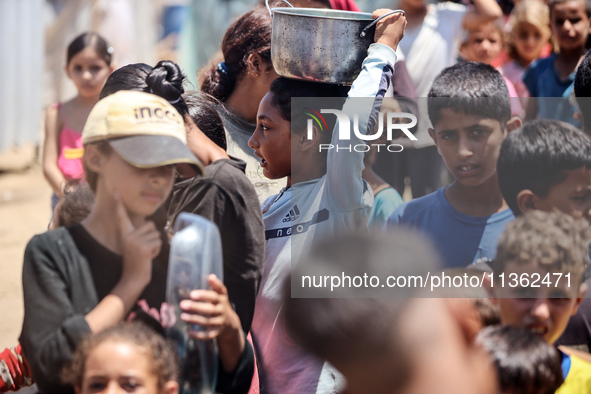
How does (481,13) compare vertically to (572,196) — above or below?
above

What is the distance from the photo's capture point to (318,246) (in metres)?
1.84

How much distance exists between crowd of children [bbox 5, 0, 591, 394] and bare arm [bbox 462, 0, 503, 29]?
2270 millimetres

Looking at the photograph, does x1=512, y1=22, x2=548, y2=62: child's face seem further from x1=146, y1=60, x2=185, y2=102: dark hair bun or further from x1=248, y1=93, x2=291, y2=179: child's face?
x1=146, y1=60, x2=185, y2=102: dark hair bun

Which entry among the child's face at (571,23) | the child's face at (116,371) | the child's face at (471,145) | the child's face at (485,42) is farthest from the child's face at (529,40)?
the child's face at (116,371)

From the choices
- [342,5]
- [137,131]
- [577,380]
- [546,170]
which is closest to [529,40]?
[342,5]

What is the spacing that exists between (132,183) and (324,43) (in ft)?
3.04

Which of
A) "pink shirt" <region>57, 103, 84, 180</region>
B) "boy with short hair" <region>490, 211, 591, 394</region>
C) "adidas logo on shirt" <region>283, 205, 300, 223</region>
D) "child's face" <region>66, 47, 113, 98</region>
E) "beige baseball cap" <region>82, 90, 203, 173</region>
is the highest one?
"beige baseball cap" <region>82, 90, 203, 173</region>

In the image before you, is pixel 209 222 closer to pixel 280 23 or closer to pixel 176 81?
pixel 176 81

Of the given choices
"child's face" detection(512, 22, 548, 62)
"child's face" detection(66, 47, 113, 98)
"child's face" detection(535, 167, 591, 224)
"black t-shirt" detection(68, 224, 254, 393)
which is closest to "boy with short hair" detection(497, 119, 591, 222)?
"child's face" detection(535, 167, 591, 224)

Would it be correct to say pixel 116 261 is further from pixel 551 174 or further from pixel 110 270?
pixel 551 174

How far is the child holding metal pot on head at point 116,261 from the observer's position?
6.56 feet

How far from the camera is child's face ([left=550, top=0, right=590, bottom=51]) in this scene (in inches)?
205

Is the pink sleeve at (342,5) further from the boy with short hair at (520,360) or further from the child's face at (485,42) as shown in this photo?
the child's face at (485,42)

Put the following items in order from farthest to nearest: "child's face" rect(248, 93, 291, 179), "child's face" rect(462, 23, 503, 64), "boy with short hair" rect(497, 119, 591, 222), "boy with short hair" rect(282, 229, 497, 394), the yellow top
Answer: "child's face" rect(462, 23, 503, 64) < "child's face" rect(248, 93, 291, 179) < "boy with short hair" rect(497, 119, 591, 222) < the yellow top < "boy with short hair" rect(282, 229, 497, 394)
